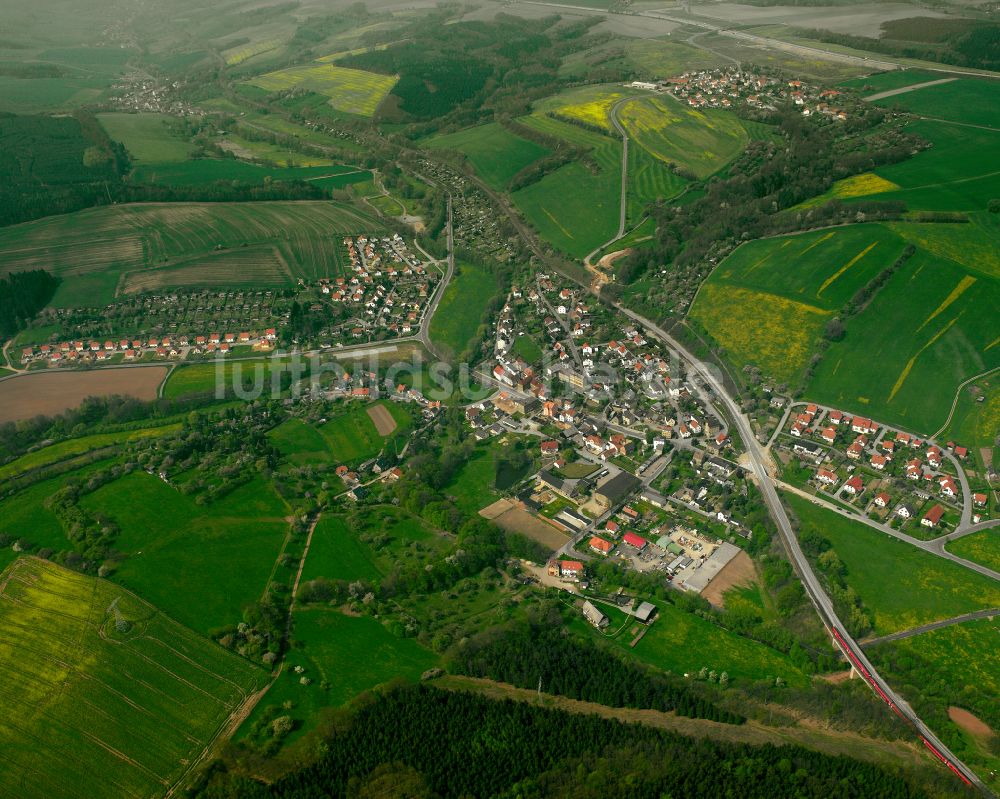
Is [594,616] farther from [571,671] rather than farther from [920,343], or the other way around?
[920,343]

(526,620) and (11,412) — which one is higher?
(11,412)

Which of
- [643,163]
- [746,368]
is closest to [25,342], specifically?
[746,368]

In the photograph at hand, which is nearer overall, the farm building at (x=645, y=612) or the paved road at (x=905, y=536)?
the farm building at (x=645, y=612)

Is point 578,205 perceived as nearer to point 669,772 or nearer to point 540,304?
point 540,304

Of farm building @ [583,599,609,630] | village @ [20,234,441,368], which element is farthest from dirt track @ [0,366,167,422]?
farm building @ [583,599,609,630]

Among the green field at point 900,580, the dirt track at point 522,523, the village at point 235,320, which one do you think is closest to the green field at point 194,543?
the dirt track at point 522,523

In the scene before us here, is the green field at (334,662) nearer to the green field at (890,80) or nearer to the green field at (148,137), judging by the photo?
the green field at (148,137)

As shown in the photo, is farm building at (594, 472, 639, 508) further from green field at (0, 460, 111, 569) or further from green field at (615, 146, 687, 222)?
green field at (615, 146, 687, 222)
